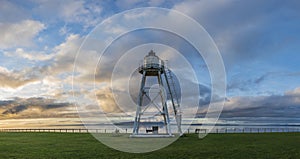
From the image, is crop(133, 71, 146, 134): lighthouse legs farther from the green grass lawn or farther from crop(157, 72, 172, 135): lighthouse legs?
the green grass lawn

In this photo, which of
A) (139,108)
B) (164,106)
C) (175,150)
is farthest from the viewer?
(139,108)

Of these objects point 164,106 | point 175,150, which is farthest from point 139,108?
point 175,150

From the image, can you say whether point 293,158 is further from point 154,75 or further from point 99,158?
point 154,75

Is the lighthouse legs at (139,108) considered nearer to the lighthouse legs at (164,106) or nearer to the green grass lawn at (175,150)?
the lighthouse legs at (164,106)

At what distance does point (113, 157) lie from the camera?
64.0 ft

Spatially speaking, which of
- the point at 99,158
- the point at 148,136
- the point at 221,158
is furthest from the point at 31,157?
the point at 148,136

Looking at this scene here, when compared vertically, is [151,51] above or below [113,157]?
above

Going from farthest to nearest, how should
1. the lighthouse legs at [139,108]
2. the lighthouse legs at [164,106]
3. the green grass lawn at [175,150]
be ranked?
the lighthouse legs at [139,108] → the lighthouse legs at [164,106] → the green grass lawn at [175,150]

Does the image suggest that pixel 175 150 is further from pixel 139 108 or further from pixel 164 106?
pixel 139 108

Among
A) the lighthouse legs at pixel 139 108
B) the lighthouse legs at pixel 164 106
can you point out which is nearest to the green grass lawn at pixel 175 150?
the lighthouse legs at pixel 164 106

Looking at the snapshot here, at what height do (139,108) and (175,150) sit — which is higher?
(139,108)

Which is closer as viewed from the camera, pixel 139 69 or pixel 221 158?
pixel 221 158

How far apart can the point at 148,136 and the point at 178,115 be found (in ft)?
19.6

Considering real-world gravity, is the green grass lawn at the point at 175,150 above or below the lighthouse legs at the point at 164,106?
below
